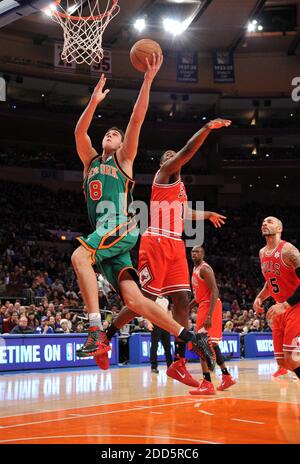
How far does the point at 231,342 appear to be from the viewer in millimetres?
16859

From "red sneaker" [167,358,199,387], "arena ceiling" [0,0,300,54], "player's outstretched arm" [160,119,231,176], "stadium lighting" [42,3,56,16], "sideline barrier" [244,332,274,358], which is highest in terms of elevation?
"arena ceiling" [0,0,300,54]

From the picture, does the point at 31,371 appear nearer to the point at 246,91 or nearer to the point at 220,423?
the point at 220,423

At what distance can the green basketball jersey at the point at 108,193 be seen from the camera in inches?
198

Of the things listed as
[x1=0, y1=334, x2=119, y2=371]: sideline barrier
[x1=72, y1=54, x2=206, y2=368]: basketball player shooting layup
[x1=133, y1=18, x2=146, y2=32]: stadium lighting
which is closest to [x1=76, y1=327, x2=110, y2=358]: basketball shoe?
[x1=72, y1=54, x2=206, y2=368]: basketball player shooting layup

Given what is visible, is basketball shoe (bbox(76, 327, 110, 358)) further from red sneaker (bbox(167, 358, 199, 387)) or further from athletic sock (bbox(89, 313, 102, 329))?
red sneaker (bbox(167, 358, 199, 387))

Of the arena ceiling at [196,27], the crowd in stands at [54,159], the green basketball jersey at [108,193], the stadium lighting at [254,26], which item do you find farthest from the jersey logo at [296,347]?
the crowd in stands at [54,159]

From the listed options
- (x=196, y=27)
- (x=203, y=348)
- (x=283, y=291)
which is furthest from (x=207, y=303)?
(x=196, y=27)

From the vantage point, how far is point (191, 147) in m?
5.67

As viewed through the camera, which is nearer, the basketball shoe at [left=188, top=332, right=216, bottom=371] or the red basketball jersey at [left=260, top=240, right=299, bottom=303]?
the basketball shoe at [left=188, top=332, right=216, bottom=371]

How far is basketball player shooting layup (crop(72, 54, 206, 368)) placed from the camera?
486 centimetres

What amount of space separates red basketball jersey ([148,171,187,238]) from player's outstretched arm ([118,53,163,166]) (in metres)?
1.18

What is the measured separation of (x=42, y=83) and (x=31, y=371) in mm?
20594

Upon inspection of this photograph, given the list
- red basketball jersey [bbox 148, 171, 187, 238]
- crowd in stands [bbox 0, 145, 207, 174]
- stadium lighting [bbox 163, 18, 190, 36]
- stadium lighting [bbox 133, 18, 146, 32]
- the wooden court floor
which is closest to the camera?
the wooden court floor
